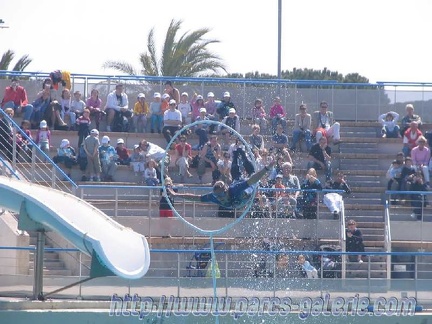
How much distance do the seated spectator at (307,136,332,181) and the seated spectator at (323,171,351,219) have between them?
1.78 ft

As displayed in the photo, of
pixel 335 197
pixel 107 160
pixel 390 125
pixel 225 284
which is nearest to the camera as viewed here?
pixel 225 284

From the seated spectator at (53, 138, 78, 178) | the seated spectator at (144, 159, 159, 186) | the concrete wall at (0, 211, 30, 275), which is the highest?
the seated spectator at (53, 138, 78, 178)

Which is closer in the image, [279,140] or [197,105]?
[279,140]

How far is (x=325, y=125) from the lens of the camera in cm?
2286

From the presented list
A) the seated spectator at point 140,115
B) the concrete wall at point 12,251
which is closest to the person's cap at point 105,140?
the seated spectator at point 140,115

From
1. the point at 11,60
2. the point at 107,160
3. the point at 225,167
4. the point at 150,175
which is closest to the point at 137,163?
the point at 107,160

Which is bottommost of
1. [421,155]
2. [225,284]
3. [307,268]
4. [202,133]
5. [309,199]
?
[225,284]

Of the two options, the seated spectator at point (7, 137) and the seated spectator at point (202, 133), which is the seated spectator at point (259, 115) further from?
the seated spectator at point (7, 137)

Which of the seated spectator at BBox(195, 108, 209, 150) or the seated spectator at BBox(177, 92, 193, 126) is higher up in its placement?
the seated spectator at BBox(177, 92, 193, 126)

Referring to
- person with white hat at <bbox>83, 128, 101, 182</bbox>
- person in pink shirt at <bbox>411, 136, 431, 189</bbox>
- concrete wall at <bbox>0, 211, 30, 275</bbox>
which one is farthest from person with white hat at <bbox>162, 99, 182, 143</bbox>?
person in pink shirt at <bbox>411, 136, 431, 189</bbox>

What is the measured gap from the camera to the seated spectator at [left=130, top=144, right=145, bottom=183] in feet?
69.6

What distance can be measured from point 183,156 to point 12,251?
472cm

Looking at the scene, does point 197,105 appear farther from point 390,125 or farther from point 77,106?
point 390,125

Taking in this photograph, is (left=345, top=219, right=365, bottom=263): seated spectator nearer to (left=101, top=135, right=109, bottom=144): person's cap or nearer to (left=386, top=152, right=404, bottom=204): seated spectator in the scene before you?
(left=386, top=152, right=404, bottom=204): seated spectator
